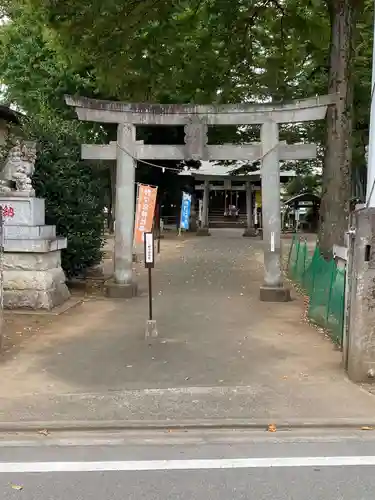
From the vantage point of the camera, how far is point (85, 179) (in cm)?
1346

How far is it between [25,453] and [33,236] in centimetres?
631

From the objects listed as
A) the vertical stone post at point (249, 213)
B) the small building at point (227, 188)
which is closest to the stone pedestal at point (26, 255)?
the small building at point (227, 188)

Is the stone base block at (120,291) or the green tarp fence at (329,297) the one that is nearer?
the green tarp fence at (329,297)

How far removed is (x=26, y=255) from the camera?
34.6 feet

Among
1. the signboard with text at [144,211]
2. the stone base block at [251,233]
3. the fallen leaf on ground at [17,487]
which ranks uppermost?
the signboard with text at [144,211]

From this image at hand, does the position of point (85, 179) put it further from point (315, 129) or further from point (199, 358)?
point (315, 129)

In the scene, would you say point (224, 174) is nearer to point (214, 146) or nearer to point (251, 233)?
point (251, 233)

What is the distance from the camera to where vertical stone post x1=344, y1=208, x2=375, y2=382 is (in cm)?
637

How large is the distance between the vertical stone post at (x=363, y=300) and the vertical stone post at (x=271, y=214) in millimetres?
5668

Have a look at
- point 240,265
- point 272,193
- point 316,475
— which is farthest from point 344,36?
point 316,475

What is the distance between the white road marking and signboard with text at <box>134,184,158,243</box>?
28.1 feet

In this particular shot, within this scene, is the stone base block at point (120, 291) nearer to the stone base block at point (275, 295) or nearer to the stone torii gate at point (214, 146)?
the stone torii gate at point (214, 146)

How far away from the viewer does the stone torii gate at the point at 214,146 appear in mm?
12125

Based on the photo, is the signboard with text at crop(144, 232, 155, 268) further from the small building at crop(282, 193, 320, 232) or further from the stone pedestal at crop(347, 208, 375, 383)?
the small building at crop(282, 193, 320, 232)
